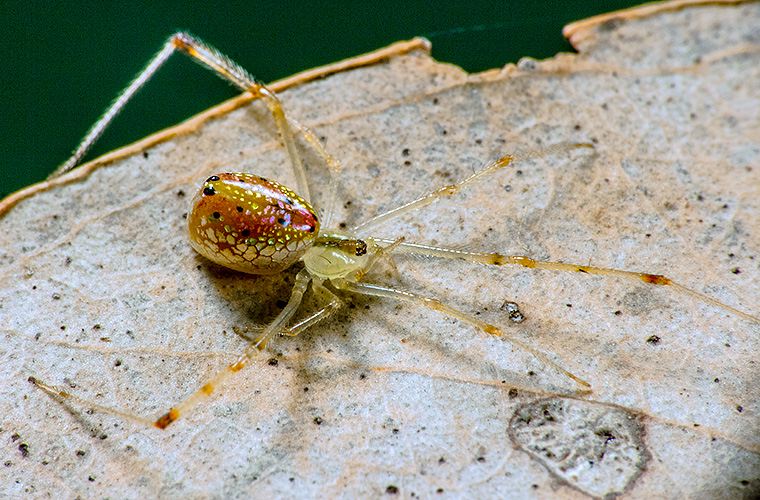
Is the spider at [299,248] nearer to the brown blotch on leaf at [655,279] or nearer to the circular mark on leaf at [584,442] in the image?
the brown blotch on leaf at [655,279]

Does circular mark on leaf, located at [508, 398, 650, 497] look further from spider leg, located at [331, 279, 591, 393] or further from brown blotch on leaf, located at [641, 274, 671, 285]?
brown blotch on leaf, located at [641, 274, 671, 285]

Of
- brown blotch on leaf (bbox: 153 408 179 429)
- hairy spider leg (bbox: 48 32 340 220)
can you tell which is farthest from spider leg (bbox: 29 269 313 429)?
hairy spider leg (bbox: 48 32 340 220)

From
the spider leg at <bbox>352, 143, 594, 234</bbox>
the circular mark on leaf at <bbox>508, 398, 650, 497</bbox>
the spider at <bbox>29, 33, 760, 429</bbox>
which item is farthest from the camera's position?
the spider leg at <bbox>352, 143, 594, 234</bbox>

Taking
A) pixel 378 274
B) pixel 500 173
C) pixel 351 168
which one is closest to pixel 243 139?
pixel 351 168

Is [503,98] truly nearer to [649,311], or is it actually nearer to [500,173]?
[500,173]

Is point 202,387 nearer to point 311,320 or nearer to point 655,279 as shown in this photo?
point 311,320

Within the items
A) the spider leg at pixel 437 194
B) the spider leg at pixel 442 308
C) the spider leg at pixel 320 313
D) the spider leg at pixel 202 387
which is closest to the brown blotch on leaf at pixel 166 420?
the spider leg at pixel 202 387

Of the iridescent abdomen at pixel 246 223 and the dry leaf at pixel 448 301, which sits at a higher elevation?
the iridescent abdomen at pixel 246 223
